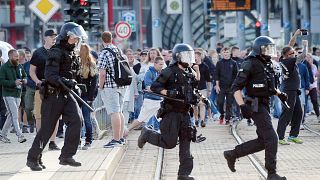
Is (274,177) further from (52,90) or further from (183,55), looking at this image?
(52,90)

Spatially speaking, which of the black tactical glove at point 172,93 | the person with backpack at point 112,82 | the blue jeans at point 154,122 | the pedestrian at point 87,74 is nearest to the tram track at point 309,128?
the blue jeans at point 154,122

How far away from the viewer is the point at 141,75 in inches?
958

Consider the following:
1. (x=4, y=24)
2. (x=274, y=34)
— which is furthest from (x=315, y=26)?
(x=4, y=24)

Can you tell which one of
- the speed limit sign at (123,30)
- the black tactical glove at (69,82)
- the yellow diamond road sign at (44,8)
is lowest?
the black tactical glove at (69,82)

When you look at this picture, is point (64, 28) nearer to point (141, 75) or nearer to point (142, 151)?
point (142, 151)

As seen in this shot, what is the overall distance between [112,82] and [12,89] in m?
3.43

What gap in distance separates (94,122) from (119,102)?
98.8 inches

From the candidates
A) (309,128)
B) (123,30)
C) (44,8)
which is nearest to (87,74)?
(44,8)

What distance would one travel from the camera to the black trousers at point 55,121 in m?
12.6

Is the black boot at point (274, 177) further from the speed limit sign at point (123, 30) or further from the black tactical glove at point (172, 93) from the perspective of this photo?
the speed limit sign at point (123, 30)

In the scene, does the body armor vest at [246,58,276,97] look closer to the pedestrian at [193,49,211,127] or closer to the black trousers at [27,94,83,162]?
the black trousers at [27,94,83,162]

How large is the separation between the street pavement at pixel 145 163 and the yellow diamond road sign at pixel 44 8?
2.27m

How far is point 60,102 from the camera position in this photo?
12.6 metres

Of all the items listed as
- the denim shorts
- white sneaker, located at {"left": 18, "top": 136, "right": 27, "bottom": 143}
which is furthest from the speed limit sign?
the denim shorts
